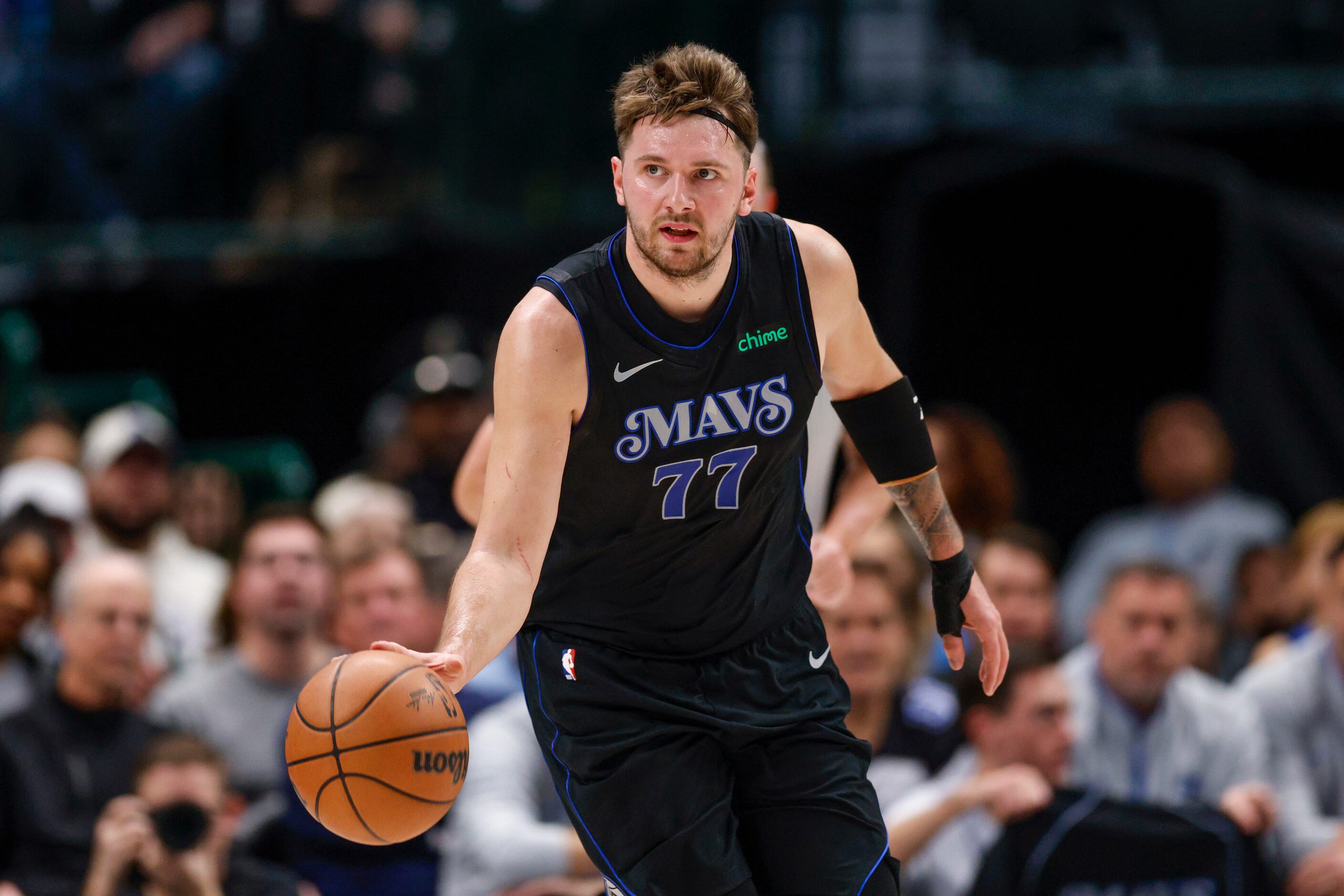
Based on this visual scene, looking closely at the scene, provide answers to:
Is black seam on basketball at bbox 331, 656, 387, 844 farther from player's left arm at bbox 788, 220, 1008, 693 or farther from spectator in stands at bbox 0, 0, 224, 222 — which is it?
spectator in stands at bbox 0, 0, 224, 222

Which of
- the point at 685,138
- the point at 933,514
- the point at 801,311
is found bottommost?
the point at 933,514

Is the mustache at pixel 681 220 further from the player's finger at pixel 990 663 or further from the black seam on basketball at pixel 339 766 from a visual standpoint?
the player's finger at pixel 990 663

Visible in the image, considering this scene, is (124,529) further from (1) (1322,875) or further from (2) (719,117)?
(1) (1322,875)

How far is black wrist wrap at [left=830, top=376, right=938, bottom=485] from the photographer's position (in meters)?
4.10

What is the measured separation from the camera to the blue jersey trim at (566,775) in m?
3.65

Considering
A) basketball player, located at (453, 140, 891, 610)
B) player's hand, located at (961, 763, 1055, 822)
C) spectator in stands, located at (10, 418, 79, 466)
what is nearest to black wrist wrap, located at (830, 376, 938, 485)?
basketball player, located at (453, 140, 891, 610)

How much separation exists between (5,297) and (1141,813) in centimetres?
848

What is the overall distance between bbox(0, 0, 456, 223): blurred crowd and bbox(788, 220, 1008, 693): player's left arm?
7.54 m

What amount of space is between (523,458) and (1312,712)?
453 cm

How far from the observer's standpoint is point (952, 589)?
4.14 m

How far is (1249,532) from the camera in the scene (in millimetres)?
8305

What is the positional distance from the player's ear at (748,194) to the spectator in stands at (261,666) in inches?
156

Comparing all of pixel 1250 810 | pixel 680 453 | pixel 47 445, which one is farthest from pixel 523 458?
pixel 47 445

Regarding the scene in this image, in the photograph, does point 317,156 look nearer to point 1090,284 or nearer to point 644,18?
point 644,18
